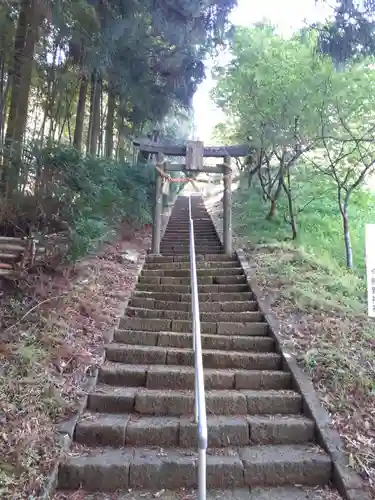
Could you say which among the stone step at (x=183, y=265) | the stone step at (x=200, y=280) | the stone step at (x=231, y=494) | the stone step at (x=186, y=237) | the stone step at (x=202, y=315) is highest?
the stone step at (x=186, y=237)

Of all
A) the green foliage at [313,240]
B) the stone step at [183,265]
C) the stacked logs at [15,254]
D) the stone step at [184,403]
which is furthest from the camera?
the stone step at [183,265]

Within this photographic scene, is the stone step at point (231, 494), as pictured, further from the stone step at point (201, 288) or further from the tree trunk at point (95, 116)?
the tree trunk at point (95, 116)

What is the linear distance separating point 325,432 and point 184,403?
1.18 meters

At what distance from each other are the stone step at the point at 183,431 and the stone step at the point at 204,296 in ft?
8.31

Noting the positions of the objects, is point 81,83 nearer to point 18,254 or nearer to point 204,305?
point 18,254

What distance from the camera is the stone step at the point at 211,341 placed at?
4633 mm

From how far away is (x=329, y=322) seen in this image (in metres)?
4.80

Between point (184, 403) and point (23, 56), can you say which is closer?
point (184, 403)

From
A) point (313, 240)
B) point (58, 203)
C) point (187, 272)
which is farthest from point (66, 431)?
point (313, 240)

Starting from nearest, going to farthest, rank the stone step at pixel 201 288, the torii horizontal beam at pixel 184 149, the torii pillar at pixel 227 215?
1. the stone step at pixel 201 288
2. the torii pillar at pixel 227 215
3. the torii horizontal beam at pixel 184 149

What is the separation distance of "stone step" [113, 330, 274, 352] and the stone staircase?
0.04ft

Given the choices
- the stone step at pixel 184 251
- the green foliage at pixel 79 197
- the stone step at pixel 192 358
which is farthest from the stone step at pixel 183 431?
the stone step at pixel 184 251

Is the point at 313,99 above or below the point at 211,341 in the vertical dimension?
above

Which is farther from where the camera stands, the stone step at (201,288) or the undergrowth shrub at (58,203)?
the stone step at (201,288)
